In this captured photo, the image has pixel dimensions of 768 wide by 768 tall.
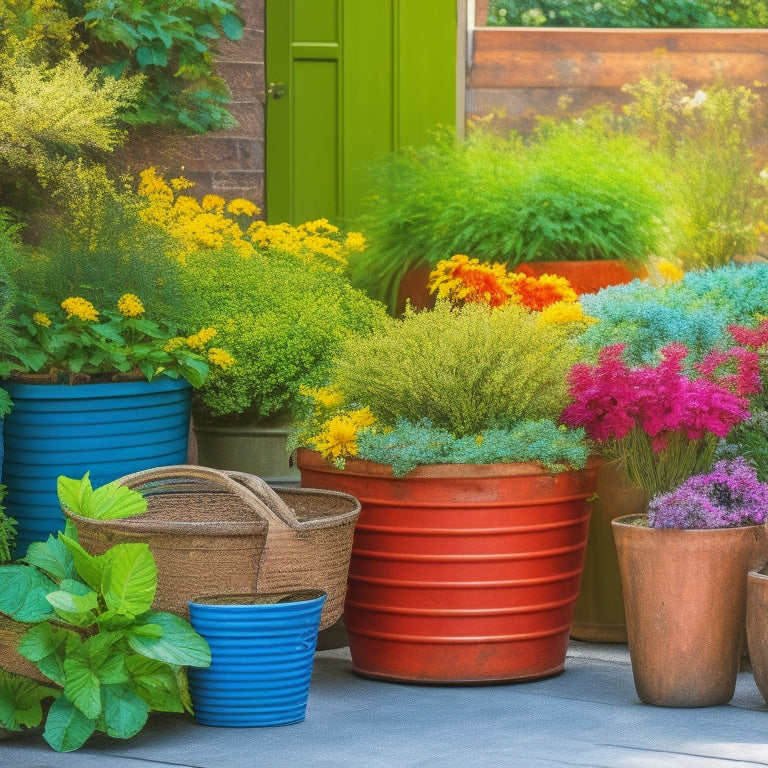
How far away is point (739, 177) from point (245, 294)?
7.27ft

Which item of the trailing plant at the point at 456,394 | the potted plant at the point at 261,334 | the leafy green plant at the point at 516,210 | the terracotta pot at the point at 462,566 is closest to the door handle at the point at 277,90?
the leafy green plant at the point at 516,210

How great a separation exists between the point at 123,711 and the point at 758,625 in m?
1.25

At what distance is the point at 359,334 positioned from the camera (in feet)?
12.2

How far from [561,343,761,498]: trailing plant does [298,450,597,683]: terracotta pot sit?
0.14m

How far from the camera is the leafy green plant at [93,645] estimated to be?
2504 mm

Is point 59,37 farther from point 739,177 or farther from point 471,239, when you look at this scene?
point 739,177

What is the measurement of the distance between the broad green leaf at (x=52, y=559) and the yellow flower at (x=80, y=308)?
734 millimetres

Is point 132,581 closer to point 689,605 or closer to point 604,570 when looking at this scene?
point 689,605

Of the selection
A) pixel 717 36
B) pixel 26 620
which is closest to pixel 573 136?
pixel 717 36

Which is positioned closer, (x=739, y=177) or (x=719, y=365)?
(x=719, y=365)

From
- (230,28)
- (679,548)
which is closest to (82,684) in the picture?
(679,548)

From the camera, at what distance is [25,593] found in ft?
8.46

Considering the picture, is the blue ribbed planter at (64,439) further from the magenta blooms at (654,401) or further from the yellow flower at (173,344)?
the magenta blooms at (654,401)

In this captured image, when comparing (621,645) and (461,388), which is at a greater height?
(461,388)
